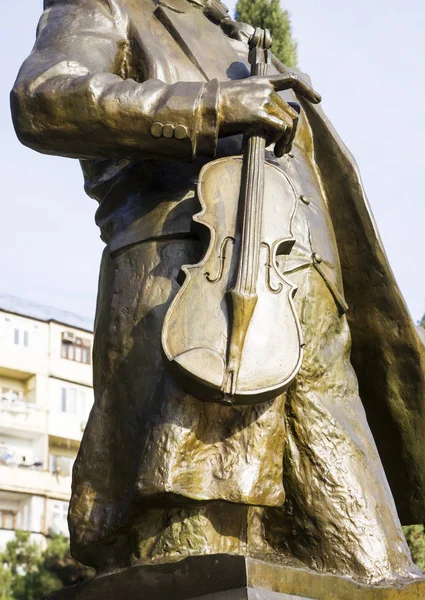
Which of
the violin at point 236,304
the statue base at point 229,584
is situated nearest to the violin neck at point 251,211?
the violin at point 236,304

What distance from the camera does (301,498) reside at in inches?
149

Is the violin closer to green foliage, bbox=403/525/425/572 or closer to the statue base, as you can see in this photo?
the statue base

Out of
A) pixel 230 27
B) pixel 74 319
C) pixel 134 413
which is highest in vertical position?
pixel 74 319

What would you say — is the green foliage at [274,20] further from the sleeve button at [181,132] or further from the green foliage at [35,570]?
the green foliage at [35,570]

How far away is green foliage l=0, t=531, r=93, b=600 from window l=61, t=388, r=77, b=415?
27.5 feet

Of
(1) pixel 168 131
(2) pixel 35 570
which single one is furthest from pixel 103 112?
(2) pixel 35 570

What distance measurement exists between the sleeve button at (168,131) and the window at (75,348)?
4349 cm

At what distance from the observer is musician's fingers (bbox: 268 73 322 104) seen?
12.7 feet

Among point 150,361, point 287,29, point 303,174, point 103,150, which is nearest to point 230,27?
point 303,174

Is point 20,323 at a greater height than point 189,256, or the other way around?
point 20,323

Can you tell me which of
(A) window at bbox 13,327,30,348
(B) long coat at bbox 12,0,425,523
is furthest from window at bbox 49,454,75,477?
(B) long coat at bbox 12,0,425,523

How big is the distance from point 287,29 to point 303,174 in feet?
49.6

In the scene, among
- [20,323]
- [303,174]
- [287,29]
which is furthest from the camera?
[20,323]

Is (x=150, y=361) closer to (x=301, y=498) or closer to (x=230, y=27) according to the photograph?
(x=301, y=498)
